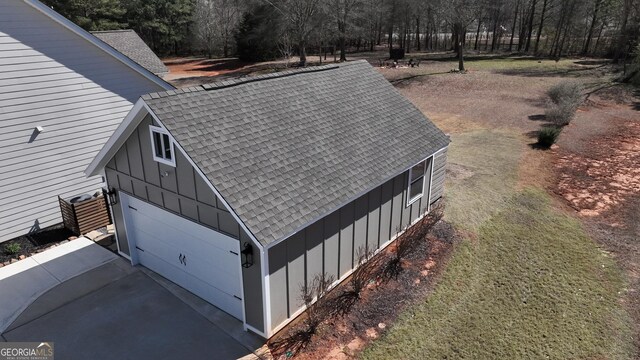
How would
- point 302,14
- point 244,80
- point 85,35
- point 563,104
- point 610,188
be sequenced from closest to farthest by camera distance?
point 244,80 → point 85,35 → point 610,188 → point 563,104 → point 302,14

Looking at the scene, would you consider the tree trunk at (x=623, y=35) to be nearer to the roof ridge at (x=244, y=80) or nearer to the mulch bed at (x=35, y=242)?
the roof ridge at (x=244, y=80)

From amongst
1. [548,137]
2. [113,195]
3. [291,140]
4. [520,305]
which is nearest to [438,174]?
[520,305]

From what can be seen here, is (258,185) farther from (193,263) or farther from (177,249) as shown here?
(177,249)

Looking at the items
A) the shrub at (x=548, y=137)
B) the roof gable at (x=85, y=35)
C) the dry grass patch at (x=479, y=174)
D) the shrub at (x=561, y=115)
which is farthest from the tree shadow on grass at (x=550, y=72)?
the roof gable at (x=85, y=35)

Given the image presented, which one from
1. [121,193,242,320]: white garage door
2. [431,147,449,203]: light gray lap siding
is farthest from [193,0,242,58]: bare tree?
[121,193,242,320]: white garage door

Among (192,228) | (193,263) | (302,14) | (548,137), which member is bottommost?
(193,263)

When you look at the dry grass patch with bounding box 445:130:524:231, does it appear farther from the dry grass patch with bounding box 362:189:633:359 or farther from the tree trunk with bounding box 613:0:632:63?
the tree trunk with bounding box 613:0:632:63

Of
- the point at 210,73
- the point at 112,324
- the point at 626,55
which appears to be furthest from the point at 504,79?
the point at 112,324

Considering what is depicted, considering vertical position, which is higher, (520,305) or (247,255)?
(247,255)
